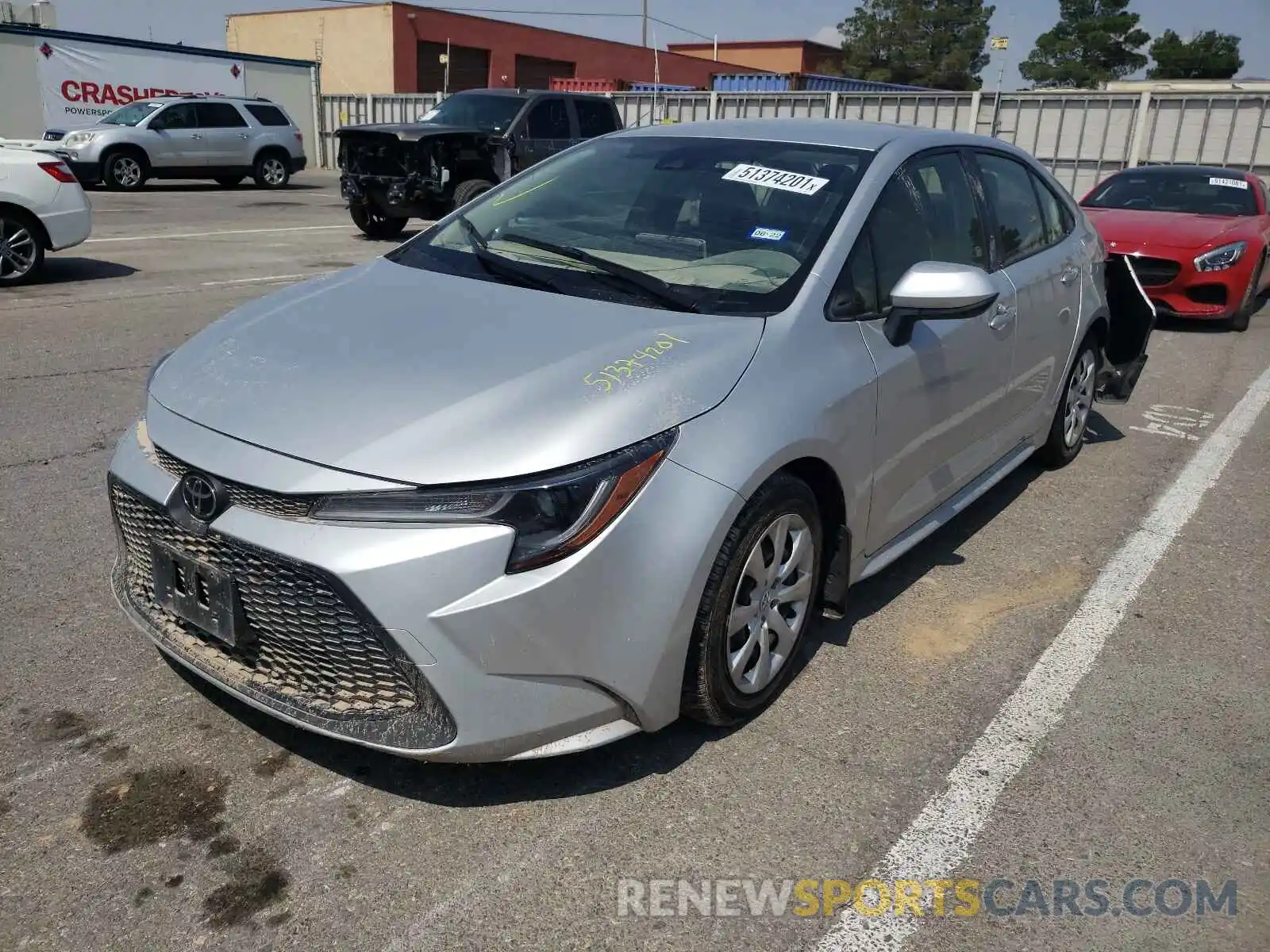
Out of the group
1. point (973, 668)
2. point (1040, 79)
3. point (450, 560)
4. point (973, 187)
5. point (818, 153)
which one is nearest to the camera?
point (450, 560)

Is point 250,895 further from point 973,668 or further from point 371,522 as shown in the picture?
point 973,668

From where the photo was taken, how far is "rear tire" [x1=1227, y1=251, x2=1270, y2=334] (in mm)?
9375

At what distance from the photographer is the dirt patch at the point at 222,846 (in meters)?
2.46

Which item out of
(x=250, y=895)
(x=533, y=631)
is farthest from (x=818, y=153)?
(x=250, y=895)

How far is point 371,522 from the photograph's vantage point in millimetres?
2348

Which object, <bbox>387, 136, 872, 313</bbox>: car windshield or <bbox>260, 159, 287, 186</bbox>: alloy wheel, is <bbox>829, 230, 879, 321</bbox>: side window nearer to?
<bbox>387, 136, 872, 313</bbox>: car windshield

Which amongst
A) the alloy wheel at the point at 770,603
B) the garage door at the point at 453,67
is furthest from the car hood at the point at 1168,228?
the garage door at the point at 453,67

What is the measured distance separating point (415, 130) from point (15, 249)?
5.18 metres

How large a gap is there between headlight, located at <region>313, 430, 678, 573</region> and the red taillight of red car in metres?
8.67

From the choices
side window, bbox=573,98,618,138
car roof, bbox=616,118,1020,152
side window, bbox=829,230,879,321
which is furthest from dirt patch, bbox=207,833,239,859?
side window, bbox=573,98,618,138

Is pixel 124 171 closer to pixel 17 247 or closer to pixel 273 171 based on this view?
pixel 273 171

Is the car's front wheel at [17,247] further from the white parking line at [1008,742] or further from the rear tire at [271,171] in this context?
the rear tire at [271,171]

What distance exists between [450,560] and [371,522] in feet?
0.67

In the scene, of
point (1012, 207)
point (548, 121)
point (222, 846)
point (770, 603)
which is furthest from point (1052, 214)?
point (548, 121)
